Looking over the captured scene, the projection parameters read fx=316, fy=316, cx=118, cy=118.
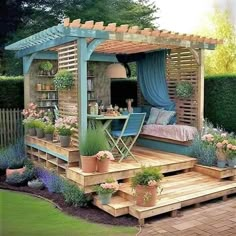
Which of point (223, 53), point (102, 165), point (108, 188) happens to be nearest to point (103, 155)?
point (102, 165)

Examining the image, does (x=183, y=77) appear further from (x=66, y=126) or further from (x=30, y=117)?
(x=30, y=117)

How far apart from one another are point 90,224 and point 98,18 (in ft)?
39.0

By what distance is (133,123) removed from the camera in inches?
226

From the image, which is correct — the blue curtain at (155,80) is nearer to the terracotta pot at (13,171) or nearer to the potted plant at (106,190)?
the terracotta pot at (13,171)

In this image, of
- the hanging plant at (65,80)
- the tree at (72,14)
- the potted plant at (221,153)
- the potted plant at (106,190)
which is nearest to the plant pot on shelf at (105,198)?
the potted plant at (106,190)

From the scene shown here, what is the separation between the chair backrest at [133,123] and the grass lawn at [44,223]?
74.2 inches

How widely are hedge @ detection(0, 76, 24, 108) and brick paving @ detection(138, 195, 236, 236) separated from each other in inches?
204

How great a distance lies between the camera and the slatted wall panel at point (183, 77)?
7155 mm

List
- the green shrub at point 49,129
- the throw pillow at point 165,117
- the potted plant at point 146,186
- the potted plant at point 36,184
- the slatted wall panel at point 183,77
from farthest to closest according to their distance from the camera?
the throw pillow at point 165,117
the slatted wall panel at point 183,77
the green shrub at point 49,129
the potted plant at point 36,184
the potted plant at point 146,186

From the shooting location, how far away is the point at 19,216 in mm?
4359

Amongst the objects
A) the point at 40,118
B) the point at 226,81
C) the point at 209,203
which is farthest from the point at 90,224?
the point at 226,81

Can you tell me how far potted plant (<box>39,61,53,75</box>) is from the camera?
8094 millimetres

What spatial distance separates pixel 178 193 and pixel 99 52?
15.9 feet

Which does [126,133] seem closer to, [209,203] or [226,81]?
[209,203]
